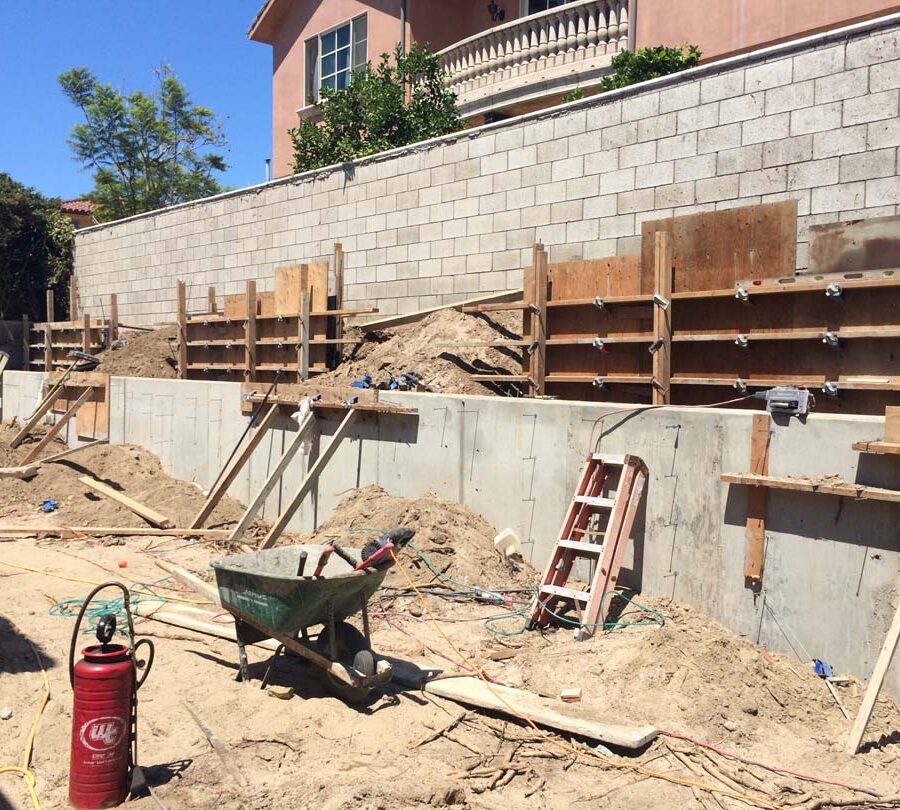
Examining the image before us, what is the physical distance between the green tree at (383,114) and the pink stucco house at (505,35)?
2.62 ft

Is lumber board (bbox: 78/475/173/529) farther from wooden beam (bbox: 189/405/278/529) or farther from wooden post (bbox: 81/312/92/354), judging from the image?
wooden post (bbox: 81/312/92/354)

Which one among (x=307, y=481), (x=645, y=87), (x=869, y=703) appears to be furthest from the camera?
(x=307, y=481)

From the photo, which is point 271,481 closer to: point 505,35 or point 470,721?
point 470,721

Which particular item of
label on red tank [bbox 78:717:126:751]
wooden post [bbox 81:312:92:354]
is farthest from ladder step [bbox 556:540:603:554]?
wooden post [bbox 81:312:92:354]

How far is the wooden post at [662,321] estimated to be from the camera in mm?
8492

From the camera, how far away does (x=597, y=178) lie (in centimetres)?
1020

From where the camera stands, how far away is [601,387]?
9391 mm

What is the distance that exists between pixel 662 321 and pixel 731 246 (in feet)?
3.38

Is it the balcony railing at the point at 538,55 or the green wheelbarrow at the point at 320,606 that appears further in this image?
the balcony railing at the point at 538,55

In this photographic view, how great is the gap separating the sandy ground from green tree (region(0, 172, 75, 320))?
1759 cm

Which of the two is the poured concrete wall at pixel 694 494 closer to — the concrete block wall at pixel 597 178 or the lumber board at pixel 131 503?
the lumber board at pixel 131 503

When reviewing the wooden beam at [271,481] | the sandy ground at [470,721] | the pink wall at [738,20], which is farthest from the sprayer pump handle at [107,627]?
the pink wall at [738,20]

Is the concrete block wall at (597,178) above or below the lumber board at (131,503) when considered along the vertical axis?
above

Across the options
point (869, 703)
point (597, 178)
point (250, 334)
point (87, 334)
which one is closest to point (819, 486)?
point (869, 703)
